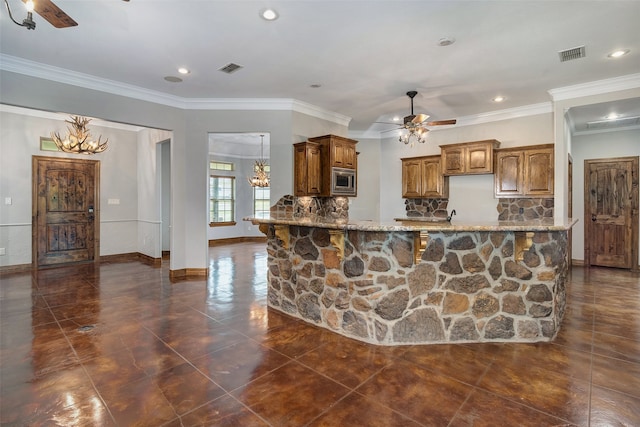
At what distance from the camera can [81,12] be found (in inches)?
113

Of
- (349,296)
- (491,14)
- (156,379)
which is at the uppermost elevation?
(491,14)

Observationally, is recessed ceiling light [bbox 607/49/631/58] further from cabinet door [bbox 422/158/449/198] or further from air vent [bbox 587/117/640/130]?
cabinet door [bbox 422/158/449/198]

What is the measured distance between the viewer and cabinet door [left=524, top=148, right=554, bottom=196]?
512 centimetres

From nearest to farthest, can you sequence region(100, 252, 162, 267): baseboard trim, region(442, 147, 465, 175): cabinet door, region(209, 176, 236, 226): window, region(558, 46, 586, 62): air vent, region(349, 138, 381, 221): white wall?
region(558, 46, 586, 62): air vent < region(442, 147, 465, 175): cabinet door < region(100, 252, 162, 267): baseboard trim < region(349, 138, 381, 221): white wall < region(209, 176, 236, 226): window

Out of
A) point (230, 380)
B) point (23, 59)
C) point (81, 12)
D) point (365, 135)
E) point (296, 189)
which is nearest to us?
point (230, 380)

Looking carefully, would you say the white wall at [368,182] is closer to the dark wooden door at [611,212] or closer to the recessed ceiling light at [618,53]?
the dark wooden door at [611,212]

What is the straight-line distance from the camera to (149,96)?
4930 millimetres

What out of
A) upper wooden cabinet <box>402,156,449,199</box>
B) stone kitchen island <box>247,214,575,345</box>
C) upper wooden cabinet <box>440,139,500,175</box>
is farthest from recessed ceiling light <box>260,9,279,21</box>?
upper wooden cabinet <box>402,156,449,199</box>

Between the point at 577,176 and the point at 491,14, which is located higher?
the point at 491,14

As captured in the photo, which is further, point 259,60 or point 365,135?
point 365,135

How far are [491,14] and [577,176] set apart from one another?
5.24 m

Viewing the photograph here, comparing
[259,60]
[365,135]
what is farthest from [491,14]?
[365,135]

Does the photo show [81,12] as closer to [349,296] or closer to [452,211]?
[349,296]

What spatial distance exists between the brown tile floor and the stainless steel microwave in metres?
2.49
